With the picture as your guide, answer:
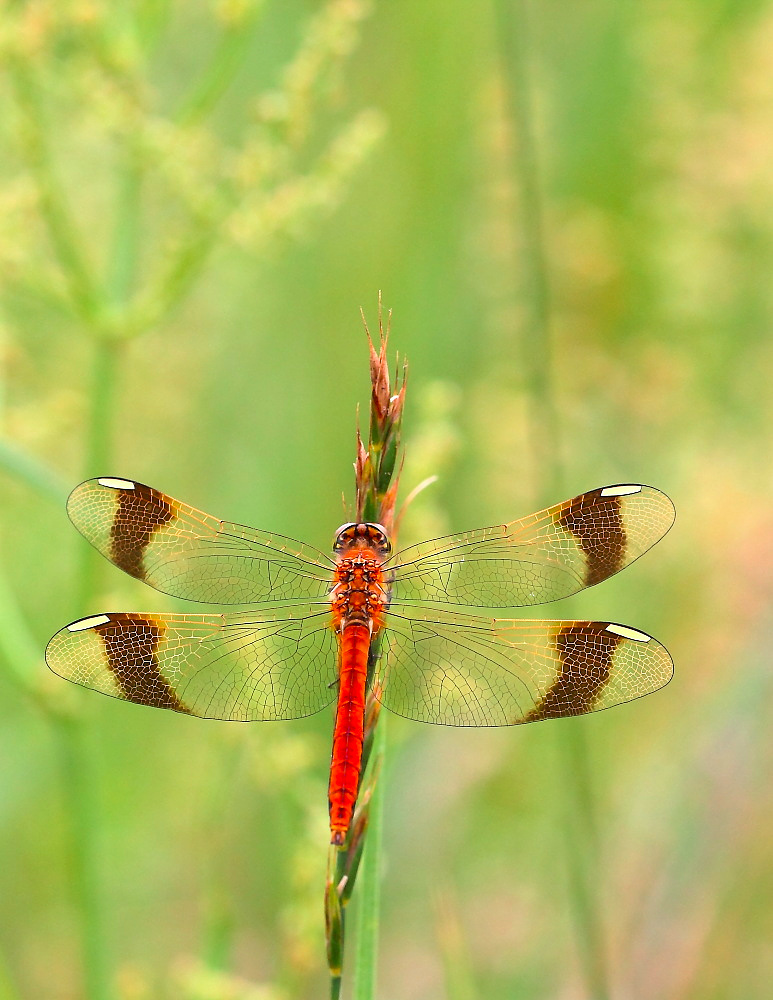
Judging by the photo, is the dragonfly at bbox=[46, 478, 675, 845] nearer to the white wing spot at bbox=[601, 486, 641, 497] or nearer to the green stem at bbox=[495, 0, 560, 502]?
the white wing spot at bbox=[601, 486, 641, 497]

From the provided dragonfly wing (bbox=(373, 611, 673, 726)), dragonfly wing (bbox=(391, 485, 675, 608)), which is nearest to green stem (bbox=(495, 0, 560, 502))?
dragonfly wing (bbox=(391, 485, 675, 608))

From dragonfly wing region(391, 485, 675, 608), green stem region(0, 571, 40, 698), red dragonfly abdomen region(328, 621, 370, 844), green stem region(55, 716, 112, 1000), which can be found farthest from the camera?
green stem region(55, 716, 112, 1000)

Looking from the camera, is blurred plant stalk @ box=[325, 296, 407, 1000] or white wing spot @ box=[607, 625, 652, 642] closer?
blurred plant stalk @ box=[325, 296, 407, 1000]

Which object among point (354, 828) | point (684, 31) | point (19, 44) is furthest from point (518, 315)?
point (354, 828)

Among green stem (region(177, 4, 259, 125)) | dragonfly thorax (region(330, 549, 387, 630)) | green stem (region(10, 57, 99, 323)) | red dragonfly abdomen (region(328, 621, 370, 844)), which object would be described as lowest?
red dragonfly abdomen (region(328, 621, 370, 844))

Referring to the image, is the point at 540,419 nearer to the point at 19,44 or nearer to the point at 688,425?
the point at 19,44

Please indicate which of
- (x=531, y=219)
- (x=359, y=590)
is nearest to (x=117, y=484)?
(x=359, y=590)

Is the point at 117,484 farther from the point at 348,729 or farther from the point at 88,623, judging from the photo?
the point at 348,729
